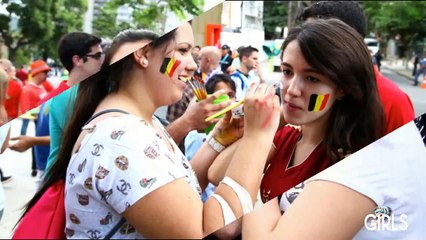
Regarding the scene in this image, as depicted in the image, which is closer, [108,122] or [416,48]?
[108,122]

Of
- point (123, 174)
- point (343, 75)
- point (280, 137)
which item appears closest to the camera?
point (123, 174)

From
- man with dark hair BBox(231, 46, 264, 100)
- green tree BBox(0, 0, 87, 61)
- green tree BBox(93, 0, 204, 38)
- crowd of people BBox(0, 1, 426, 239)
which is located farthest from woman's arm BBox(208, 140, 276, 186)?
green tree BBox(0, 0, 87, 61)

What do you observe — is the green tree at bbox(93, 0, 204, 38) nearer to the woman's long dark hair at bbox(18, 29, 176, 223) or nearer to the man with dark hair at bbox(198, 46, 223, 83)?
the woman's long dark hair at bbox(18, 29, 176, 223)

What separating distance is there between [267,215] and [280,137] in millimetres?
149

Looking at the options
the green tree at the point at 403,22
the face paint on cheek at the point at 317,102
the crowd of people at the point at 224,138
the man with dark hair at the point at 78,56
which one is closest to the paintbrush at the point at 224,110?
the crowd of people at the point at 224,138

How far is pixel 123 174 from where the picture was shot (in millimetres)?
624

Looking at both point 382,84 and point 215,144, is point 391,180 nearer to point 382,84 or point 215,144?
point 382,84

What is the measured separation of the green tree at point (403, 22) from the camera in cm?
91

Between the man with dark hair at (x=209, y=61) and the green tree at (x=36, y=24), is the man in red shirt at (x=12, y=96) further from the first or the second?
the man with dark hair at (x=209, y=61)

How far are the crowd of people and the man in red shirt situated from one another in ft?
0.04

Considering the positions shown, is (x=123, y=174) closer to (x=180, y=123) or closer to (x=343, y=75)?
(x=180, y=123)

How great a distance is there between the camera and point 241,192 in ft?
2.24

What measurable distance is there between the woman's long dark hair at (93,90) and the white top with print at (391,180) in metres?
0.36

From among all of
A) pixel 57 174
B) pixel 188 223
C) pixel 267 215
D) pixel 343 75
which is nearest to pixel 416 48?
pixel 343 75
